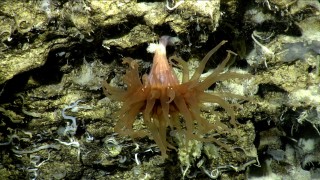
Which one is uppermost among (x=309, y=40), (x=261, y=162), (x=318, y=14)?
(x=318, y=14)

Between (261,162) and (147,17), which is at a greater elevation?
(147,17)

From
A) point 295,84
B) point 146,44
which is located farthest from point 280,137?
point 146,44

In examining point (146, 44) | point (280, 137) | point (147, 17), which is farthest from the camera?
point (280, 137)

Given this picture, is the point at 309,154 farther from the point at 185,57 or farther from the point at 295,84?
the point at 185,57

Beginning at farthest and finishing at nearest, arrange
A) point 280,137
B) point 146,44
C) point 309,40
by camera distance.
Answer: point 280,137
point 309,40
point 146,44

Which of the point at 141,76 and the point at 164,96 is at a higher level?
the point at 141,76

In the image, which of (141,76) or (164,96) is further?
(141,76)

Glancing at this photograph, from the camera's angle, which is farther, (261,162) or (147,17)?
(261,162)
